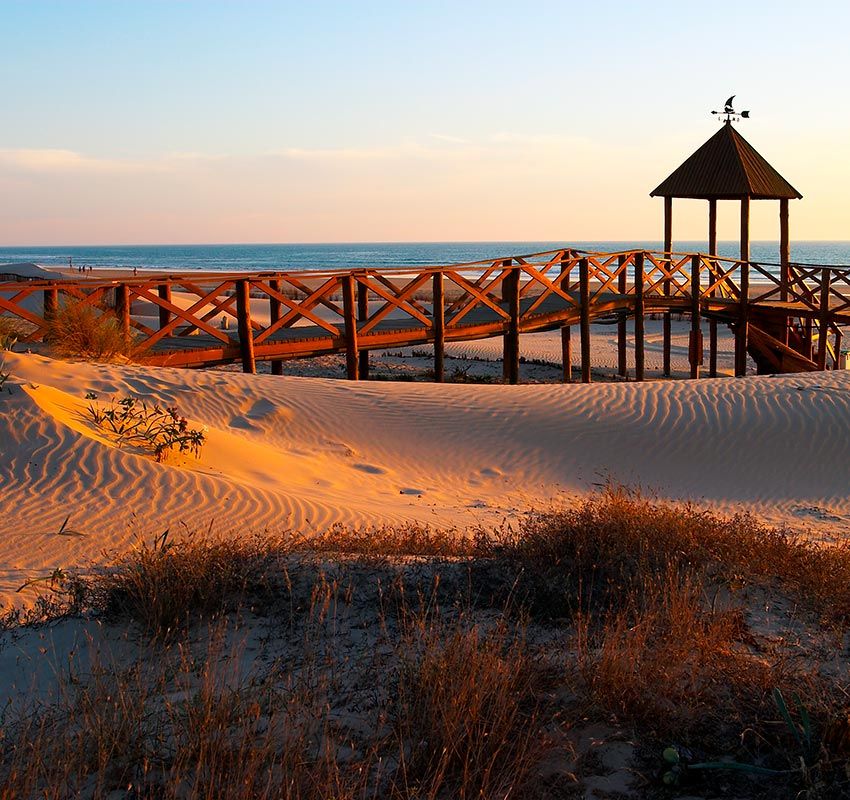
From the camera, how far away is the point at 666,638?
374 centimetres

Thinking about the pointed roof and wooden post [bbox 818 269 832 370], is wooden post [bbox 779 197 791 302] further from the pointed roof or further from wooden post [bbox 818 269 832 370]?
wooden post [bbox 818 269 832 370]

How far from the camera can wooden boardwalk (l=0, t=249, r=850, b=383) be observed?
42.8 ft

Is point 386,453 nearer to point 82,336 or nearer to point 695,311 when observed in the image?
point 82,336

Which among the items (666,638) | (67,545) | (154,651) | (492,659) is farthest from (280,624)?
(67,545)

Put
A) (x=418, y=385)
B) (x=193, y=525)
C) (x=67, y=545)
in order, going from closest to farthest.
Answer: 1. (x=67, y=545)
2. (x=193, y=525)
3. (x=418, y=385)

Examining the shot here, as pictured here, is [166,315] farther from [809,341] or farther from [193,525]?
[809,341]

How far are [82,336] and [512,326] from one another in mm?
7526

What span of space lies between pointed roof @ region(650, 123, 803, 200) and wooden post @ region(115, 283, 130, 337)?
15158 mm

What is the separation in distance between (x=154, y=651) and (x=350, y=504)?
4222 mm

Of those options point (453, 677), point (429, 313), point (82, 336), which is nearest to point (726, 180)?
point (429, 313)

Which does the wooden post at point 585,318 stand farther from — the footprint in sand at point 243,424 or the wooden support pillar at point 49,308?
the wooden support pillar at point 49,308

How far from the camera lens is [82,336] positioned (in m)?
12.2

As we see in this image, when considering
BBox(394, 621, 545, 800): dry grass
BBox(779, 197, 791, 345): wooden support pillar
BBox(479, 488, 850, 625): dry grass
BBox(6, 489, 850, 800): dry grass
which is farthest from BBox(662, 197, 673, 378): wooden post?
BBox(394, 621, 545, 800): dry grass

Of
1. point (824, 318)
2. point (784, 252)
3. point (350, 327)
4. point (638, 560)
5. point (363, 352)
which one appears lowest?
point (638, 560)
